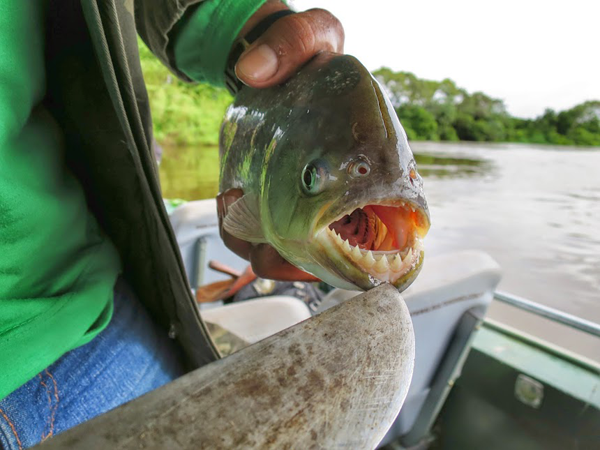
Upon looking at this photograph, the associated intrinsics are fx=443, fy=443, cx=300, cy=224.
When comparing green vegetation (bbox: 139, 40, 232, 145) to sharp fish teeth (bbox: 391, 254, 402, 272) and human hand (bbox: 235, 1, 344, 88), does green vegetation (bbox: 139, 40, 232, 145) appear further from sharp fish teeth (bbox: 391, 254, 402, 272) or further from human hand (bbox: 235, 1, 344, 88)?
sharp fish teeth (bbox: 391, 254, 402, 272)

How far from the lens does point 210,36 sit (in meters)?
1.40

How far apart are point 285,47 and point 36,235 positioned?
787mm

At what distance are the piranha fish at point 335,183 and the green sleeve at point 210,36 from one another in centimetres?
21

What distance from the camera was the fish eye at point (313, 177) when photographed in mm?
1094

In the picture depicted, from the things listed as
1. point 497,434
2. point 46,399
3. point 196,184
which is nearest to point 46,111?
point 46,399

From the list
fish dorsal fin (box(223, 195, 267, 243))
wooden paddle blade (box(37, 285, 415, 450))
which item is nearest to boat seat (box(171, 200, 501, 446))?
fish dorsal fin (box(223, 195, 267, 243))

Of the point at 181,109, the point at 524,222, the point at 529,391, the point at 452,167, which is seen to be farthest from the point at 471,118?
the point at 529,391

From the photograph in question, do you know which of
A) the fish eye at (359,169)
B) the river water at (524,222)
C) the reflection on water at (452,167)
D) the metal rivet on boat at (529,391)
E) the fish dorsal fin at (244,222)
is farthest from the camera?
the reflection on water at (452,167)

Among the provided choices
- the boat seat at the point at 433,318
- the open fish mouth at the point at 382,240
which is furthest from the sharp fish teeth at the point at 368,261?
the boat seat at the point at 433,318

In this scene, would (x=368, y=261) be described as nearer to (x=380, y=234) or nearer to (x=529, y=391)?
(x=380, y=234)

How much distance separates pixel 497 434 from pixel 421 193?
2.69 metres

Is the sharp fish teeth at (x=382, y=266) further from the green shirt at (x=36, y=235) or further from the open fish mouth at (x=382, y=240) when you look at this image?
the green shirt at (x=36, y=235)

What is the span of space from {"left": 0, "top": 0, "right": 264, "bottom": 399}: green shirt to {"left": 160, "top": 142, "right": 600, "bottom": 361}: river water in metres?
5.97

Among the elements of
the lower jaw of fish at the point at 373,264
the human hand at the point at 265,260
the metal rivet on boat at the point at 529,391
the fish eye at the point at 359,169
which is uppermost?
the fish eye at the point at 359,169
